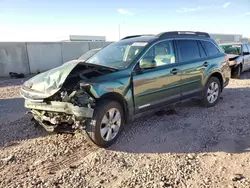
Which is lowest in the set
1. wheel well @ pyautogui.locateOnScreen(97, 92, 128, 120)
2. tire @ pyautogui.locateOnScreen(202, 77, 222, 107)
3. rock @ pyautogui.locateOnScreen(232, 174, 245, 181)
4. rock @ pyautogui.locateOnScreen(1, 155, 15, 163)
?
rock @ pyautogui.locateOnScreen(232, 174, 245, 181)

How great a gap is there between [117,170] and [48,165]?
1.01 meters

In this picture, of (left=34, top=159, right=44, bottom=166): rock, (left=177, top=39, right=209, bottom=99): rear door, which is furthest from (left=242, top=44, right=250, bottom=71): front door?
(left=34, top=159, right=44, bottom=166): rock

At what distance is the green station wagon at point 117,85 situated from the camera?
3.77m

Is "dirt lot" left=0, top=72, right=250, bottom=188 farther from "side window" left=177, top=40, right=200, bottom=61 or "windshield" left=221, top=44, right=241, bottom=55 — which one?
"windshield" left=221, top=44, right=241, bottom=55

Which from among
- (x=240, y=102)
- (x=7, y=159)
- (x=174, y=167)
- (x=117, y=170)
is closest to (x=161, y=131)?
(x=174, y=167)

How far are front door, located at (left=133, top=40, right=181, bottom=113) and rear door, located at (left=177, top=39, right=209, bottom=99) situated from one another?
0.24m

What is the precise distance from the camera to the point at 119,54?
4891mm

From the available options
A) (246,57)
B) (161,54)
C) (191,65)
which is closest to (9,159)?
(161,54)

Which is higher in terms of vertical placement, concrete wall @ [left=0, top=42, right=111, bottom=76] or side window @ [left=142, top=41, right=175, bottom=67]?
side window @ [left=142, top=41, right=175, bottom=67]

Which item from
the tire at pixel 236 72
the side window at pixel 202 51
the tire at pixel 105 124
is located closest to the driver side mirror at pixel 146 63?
the tire at pixel 105 124

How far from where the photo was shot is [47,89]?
12.9ft

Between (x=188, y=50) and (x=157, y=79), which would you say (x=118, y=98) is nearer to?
(x=157, y=79)

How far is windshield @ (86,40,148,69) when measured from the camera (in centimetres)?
454

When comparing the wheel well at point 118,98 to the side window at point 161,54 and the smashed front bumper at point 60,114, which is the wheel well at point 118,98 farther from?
the side window at point 161,54
